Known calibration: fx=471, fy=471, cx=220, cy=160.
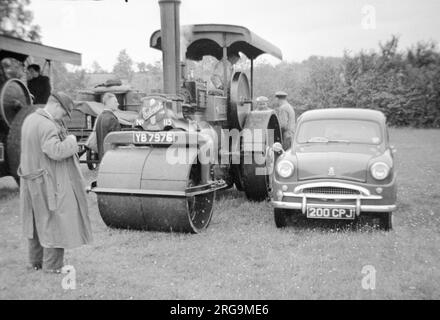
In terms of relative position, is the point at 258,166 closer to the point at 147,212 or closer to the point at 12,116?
the point at 147,212

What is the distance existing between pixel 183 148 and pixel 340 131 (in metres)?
2.26

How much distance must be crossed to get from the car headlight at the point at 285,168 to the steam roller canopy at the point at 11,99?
4076mm

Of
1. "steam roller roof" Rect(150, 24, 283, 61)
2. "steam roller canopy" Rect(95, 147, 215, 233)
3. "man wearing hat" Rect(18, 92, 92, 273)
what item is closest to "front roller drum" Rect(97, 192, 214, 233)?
"steam roller canopy" Rect(95, 147, 215, 233)

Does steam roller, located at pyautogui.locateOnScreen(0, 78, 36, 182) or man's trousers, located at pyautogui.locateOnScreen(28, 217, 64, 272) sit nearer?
man's trousers, located at pyautogui.locateOnScreen(28, 217, 64, 272)

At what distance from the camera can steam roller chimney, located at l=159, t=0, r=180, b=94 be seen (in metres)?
5.48

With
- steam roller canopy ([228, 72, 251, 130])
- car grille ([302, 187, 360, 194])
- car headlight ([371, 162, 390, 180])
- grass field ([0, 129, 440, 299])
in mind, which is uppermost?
steam roller canopy ([228, 72, 251, 130])

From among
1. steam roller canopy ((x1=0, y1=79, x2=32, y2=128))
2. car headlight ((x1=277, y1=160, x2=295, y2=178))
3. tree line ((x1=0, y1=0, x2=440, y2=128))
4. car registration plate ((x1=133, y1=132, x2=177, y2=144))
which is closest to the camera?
car registration plate ((x1=133, y1=132, x2=177, y2=144))

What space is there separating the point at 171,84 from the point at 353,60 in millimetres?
23013

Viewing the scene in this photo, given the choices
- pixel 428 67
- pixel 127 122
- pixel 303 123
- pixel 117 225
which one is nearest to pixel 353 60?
pixel 428 67

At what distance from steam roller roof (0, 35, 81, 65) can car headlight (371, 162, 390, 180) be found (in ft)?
17.0

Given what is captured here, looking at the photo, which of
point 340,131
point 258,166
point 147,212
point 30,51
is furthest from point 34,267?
point 30,51

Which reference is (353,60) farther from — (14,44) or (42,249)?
(42,249)

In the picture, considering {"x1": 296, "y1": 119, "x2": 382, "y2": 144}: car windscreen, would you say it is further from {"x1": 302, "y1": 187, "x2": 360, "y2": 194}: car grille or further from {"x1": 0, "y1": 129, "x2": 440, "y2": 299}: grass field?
{"x1": 0, "y1": 129, "x2": 440, "y2": 299}: grass field

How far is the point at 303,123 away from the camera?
6336 mm
